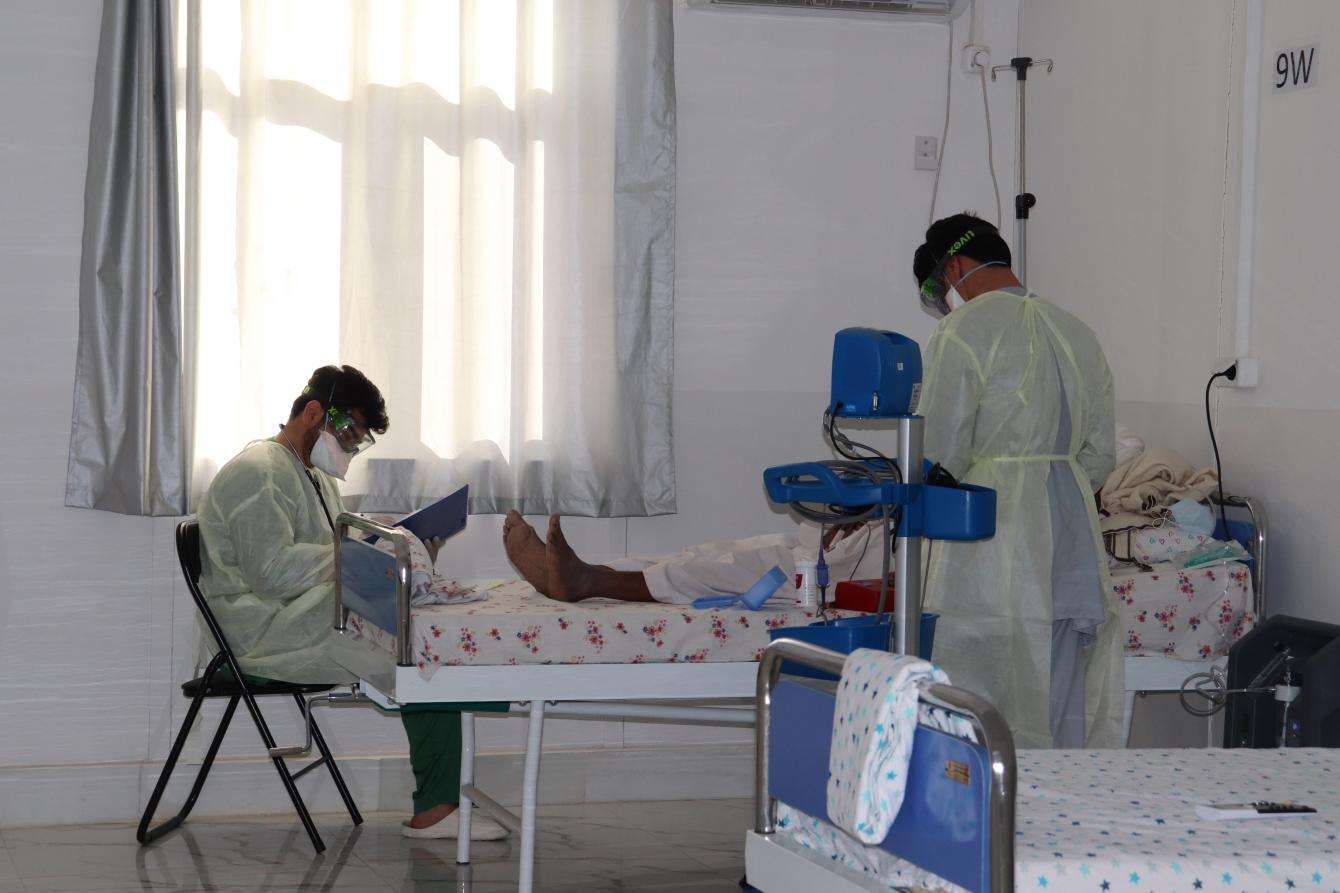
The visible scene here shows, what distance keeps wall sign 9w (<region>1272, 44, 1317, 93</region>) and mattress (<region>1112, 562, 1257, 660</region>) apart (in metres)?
1.20

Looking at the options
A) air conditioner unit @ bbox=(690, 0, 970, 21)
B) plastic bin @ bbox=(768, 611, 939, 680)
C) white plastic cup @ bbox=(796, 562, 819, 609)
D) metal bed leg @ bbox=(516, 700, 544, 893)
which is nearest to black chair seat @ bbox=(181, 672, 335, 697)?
metal bed leg @ bbox=(516, 700, 544, 893)

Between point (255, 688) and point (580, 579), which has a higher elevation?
Result: point (580, 579)

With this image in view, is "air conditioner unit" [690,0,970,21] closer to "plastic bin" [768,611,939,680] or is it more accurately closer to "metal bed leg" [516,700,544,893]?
"metal bed leg" [516,700,544,893]

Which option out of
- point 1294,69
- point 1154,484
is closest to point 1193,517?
point 1154,484

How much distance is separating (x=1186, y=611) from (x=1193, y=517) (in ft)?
0.90

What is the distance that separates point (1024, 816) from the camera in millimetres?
1897

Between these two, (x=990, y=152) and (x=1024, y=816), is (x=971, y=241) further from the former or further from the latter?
(x=990, y=152)

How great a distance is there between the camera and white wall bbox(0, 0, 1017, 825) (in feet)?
13.9

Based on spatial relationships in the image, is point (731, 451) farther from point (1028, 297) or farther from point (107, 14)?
point (107, 14)

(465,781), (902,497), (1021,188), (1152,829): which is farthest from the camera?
(1021,188)

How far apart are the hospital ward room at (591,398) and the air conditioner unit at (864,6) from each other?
2cm

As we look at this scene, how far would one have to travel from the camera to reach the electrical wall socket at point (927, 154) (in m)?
4.89

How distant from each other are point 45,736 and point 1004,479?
3059 millimetres

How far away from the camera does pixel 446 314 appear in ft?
14.6
